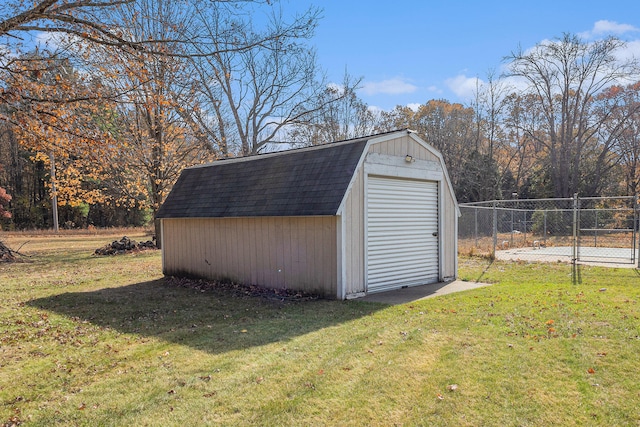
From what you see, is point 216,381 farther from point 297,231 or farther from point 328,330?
point 297,231

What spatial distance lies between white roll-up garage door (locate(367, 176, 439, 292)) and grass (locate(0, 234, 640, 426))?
1.22 m

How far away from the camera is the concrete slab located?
727 cm

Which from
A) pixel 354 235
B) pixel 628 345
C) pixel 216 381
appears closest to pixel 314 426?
pixel 216 381

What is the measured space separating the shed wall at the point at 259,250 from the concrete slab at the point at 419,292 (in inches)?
34.2

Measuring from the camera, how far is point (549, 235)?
21.7m

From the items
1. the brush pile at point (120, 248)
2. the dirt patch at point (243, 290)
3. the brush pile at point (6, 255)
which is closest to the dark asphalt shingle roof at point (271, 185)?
the dirt patch at point (243, 290)

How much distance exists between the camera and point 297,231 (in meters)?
7.77

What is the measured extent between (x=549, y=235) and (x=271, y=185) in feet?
60.0

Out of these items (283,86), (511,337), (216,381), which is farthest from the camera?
(283,86)

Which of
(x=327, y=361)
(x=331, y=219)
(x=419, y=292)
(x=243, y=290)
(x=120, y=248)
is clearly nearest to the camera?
(x=327, y=361)

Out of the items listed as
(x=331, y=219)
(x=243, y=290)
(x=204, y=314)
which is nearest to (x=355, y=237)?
(x=331, y=219)

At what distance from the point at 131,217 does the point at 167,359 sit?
37.5 meters

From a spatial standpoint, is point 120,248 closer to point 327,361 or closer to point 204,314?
point 204,314

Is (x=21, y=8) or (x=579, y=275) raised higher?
(x=21, y=8)
